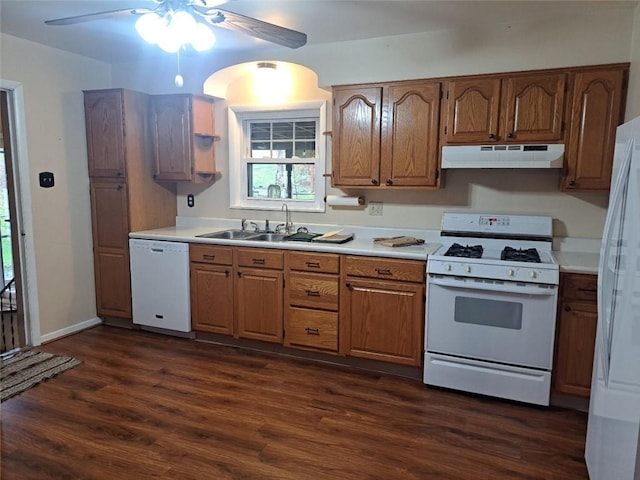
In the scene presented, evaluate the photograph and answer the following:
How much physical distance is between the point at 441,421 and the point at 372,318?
0.81 m

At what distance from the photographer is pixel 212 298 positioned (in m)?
3.68

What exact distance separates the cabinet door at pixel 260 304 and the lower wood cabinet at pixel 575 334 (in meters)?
1.89

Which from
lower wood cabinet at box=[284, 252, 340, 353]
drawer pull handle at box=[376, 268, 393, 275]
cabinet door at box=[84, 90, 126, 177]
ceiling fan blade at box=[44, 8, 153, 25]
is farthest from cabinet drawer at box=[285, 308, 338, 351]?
ceiling fan blade at box=[44, 8, 153, 25]

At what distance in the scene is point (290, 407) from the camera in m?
2.75

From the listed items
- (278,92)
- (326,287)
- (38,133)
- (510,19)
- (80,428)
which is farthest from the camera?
(278,92)

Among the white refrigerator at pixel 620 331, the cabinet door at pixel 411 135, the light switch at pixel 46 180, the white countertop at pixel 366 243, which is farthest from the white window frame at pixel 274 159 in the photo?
the white refrigerator at pixel 620 331

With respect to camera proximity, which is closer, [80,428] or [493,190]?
[80,428]

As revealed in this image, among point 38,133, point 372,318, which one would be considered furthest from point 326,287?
point 38,133

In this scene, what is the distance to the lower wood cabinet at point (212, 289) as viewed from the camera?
361 centimetres

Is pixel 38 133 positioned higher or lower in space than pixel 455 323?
higher

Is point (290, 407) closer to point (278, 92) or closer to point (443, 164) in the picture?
point (443, 164)

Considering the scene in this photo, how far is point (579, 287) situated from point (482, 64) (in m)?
1.62

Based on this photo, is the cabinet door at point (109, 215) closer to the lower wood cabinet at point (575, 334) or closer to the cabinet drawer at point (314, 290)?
the cabinet drawer at point (314, 290)

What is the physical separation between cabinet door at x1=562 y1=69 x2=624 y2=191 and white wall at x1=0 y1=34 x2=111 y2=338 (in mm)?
3890
